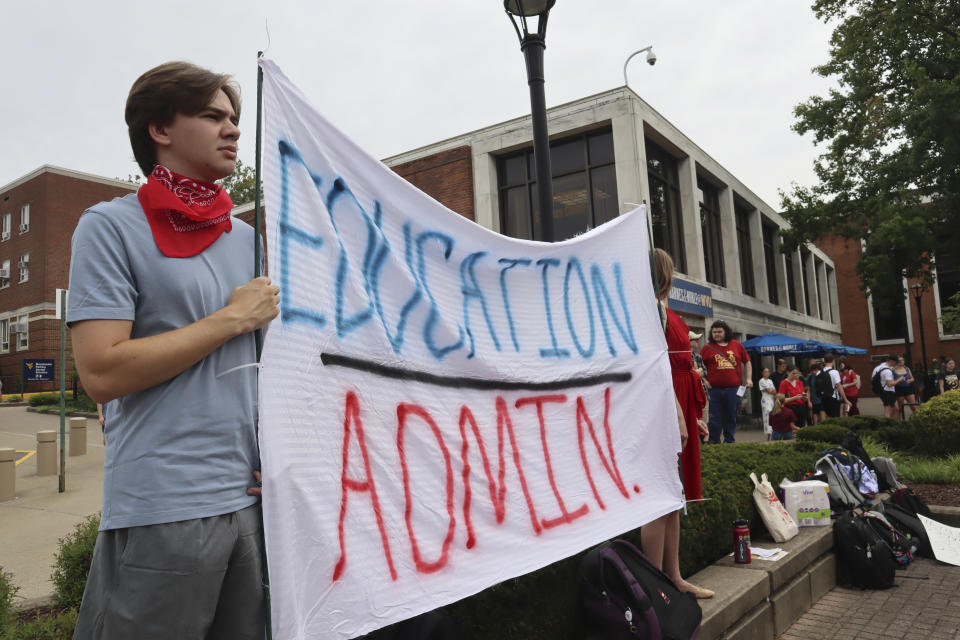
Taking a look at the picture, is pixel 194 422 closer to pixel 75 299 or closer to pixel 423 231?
pixel 75 299

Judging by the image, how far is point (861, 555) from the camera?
17.1ft

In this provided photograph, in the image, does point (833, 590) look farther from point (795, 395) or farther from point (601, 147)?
point (601, 147)

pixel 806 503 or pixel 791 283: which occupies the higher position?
pixel 791 283

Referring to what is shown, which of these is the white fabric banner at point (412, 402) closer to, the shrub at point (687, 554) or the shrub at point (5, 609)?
the shrub at point (687, 554)

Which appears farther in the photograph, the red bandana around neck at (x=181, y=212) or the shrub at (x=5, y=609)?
the shrub at (x=5, y=609)

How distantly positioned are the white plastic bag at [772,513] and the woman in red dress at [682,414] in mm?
1331

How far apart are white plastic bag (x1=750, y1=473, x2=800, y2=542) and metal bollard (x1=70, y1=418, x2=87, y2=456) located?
12834 millimetres

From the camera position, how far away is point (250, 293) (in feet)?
5.25

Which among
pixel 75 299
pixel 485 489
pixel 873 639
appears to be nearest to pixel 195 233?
pixel 75 299

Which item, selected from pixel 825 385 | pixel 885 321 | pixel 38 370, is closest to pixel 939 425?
pixel 825 385

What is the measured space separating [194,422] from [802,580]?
466 cm

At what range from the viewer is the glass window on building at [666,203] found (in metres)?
19.1

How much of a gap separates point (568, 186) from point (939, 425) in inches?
443

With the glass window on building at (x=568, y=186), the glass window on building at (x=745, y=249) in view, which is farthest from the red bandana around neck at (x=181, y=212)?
the glass window on building at (x=745, y=249)
